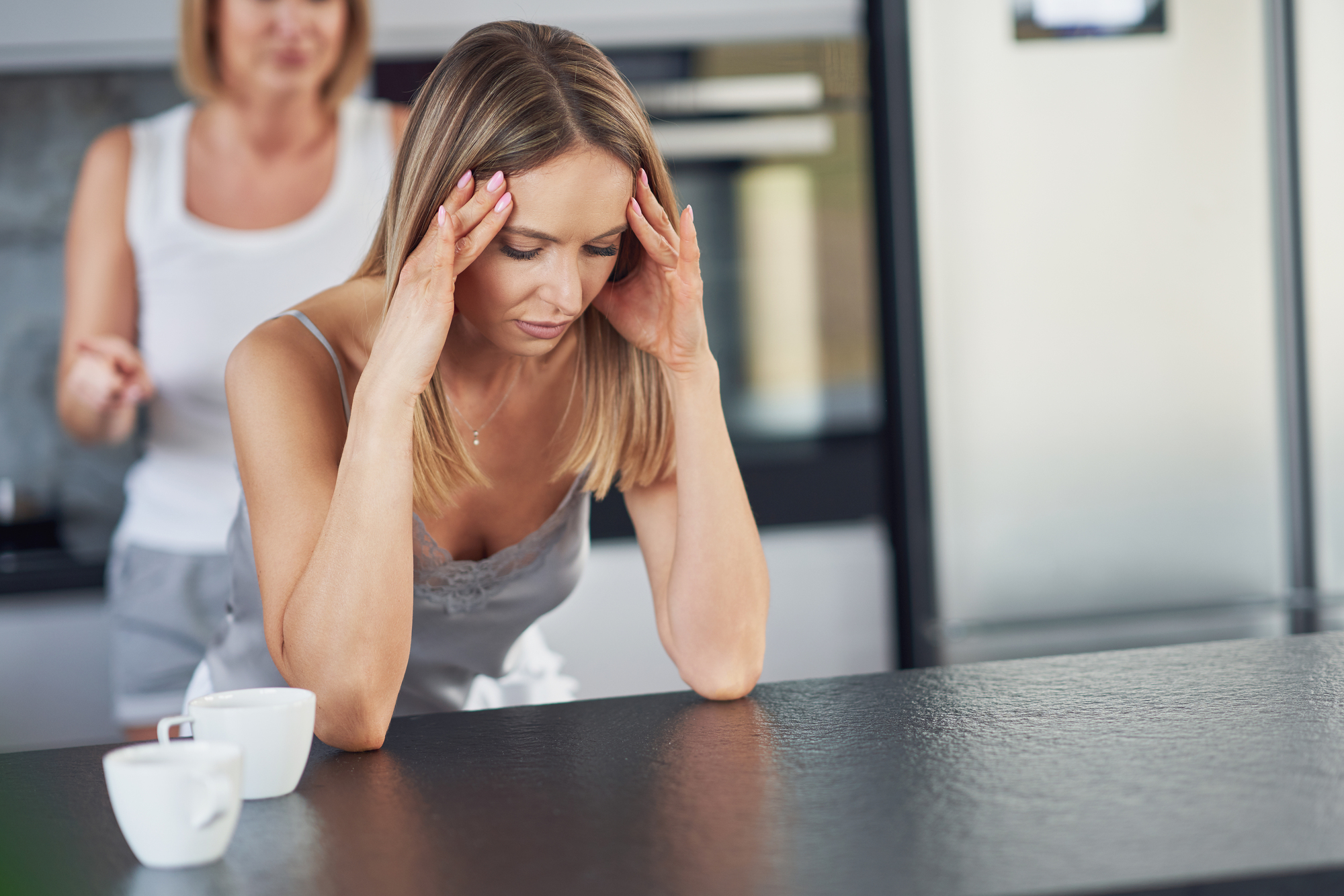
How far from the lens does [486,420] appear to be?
1.35m

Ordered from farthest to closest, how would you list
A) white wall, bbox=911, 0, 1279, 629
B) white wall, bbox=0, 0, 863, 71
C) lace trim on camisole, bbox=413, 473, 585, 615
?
1. white wall, bbox=911, 0, 1279, 629
2. white wall, bbox=0, 0, 863, 71
3. lace trim on camisole, bbox=413, 473, 585, 615

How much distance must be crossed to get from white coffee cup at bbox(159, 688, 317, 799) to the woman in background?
1.42 meters

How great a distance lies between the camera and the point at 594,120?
109 centimetres

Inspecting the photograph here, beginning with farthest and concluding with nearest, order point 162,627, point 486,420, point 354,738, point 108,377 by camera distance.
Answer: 1. point 162,627
2. point 108,377
3. point 486,420
4. point 354,738

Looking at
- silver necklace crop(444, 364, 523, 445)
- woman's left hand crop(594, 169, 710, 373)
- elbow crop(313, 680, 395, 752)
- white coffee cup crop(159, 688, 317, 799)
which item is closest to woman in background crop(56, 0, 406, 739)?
silver necklace crop(444, 364, 523, 445)

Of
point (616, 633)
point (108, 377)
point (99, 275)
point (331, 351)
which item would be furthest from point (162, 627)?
point (331, 351)

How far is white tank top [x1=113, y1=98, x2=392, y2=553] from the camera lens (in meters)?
2.13

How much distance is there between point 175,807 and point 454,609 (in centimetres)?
64

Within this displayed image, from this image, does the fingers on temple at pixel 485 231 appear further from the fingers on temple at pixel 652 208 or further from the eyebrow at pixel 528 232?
the fingers on temple at pixel 652 208

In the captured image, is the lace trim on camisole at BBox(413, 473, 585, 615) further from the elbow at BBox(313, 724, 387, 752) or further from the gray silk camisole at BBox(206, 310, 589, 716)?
the elbow at BBox(313, 724, 387, 752)

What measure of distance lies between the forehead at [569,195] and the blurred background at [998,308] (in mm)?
1366

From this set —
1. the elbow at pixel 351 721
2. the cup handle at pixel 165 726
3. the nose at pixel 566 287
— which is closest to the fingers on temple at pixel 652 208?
the nose at pixel 566 287

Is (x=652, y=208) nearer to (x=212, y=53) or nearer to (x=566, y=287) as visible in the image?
(x=566, y=287)

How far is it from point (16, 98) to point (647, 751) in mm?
2035
